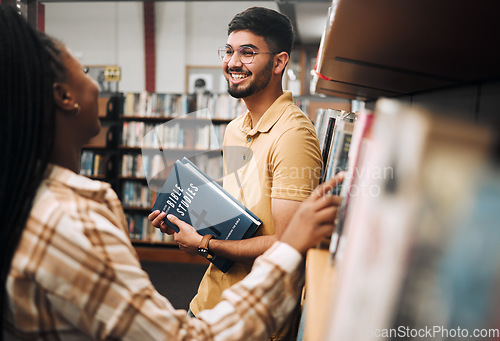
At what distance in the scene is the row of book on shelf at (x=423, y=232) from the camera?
0.98 feet

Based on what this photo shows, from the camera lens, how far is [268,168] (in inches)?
46.8

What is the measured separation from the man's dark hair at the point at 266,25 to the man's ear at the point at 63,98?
0.83 metres

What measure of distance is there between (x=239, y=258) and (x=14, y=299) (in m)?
0.65

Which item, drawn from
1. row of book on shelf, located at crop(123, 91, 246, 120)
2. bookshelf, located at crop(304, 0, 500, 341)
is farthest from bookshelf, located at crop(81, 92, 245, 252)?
bookshelf, located at crop(304, 0, 500, 341)

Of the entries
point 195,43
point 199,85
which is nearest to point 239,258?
point 199,85

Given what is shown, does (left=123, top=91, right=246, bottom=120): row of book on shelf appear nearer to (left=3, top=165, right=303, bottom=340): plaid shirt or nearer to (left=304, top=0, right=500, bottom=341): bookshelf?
(left=3, top=165, right=303, bottom=340): plaid shirt

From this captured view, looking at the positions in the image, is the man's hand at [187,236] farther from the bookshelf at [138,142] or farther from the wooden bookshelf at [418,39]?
the bookshelf at [138,142]

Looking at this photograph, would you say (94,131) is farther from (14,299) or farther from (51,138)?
(14,299)

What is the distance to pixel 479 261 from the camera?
0.33 meters

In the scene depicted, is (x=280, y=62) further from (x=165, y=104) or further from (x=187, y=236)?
(x=165, y=104)

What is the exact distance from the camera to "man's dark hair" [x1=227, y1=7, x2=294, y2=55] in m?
1.37

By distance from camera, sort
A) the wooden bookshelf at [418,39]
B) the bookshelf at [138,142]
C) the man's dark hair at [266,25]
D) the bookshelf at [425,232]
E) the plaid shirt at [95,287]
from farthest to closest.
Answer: the bookshelf at [138,142] → the man's dark hair at [266,25] → the plaid shirt at [95,287] → the wooden bookshelf at [418,39] → the bookshelf at [425,232]

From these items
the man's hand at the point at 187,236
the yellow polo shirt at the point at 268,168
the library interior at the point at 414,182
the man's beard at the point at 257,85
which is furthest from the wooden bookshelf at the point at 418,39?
the man's hand at the point at 187,236

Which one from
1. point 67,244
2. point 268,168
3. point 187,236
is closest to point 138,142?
point 187,236
